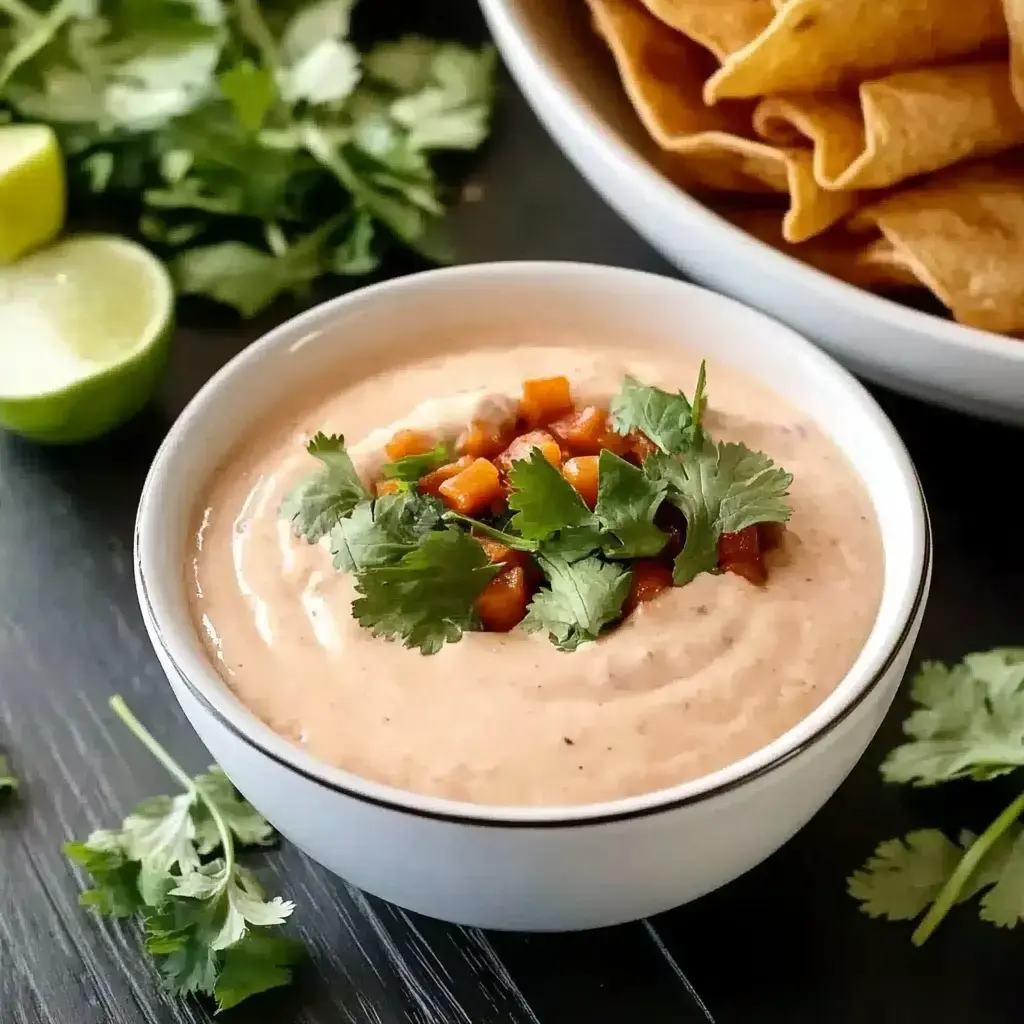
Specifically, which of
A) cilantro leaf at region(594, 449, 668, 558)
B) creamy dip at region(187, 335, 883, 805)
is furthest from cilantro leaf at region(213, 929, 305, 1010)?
cilantro leaf at region(594, 449, 668, 558)

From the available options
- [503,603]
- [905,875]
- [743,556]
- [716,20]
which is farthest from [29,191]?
[905,875]

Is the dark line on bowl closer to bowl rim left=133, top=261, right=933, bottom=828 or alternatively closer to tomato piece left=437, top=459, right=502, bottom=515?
bowl rim left=133, top=261, right=933, bottom=828

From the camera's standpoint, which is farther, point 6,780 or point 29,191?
point 29,191

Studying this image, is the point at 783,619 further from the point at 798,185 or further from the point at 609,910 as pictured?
the point at 798,185

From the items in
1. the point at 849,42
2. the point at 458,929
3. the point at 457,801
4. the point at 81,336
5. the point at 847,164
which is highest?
the point at 849,42

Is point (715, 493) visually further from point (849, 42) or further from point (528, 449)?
point (849, 42)

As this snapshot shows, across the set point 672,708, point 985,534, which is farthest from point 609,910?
point 985,534

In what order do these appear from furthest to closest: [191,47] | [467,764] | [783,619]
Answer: [191,47] < [783,619] < [467,764]
